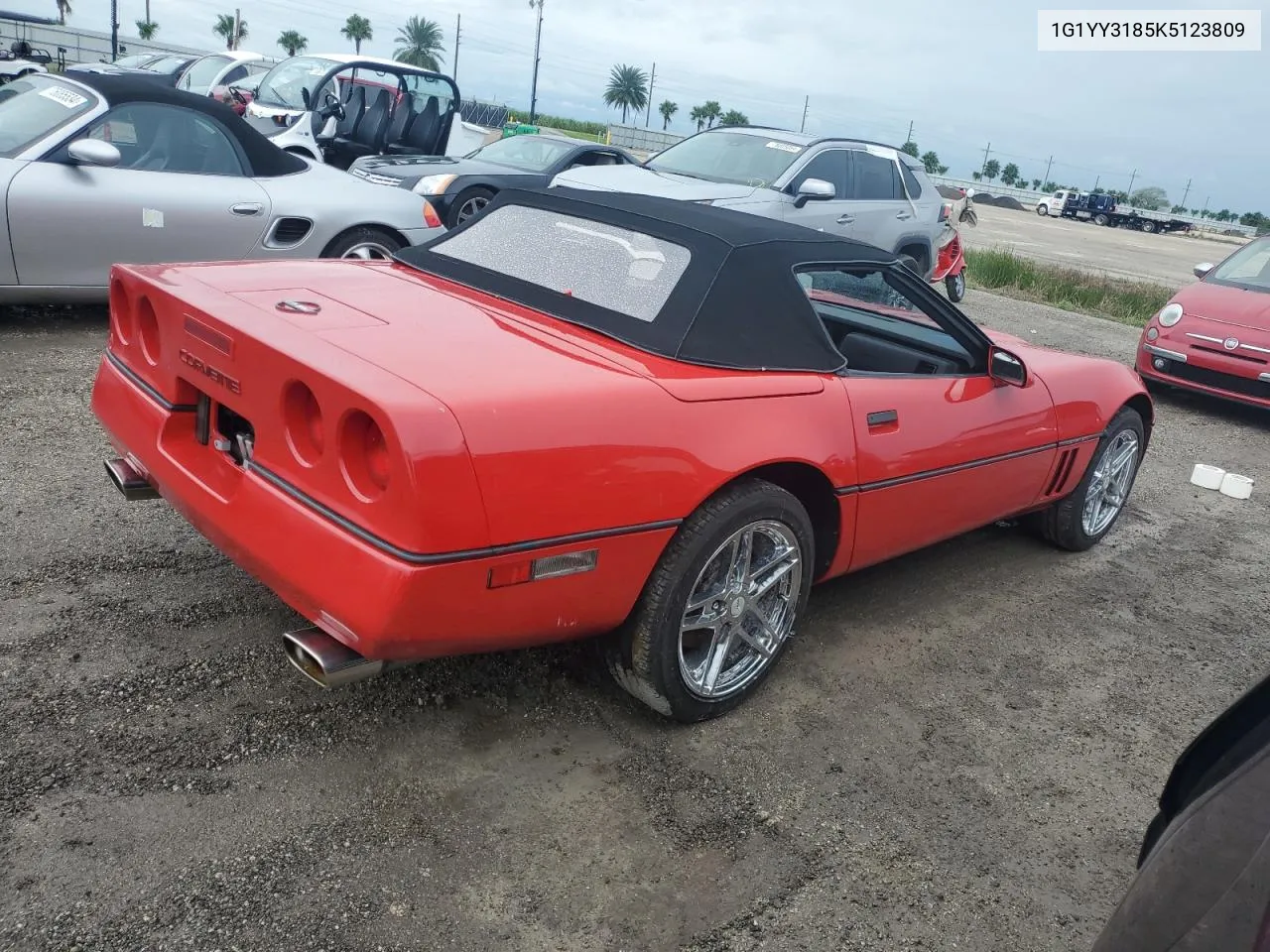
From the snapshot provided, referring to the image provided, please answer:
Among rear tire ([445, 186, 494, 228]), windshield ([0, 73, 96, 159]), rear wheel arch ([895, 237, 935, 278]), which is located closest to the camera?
windshield ([0, 73, 96, 159])

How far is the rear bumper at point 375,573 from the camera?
2109 mm

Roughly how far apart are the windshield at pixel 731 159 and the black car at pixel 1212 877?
7.38 metres

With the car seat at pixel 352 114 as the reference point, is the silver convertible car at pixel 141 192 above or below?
below

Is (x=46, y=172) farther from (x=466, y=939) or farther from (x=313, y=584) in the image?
(x=466, y=939)

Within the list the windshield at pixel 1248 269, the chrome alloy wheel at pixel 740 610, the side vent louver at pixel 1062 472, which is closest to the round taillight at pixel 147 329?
the chrome alloy wheel at pixel 740 610

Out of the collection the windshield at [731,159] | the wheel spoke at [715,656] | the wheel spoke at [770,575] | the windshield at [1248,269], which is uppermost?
the windshield at [731,159]

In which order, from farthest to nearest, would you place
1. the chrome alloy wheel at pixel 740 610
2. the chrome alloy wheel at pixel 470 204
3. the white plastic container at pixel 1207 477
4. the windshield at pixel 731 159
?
the chrome alloy wheel at pixel 470 204, the windshield at pixel 731 159, the white plastic container at pixel 1207 477, the chrome alloy wheel at pixel 740 610

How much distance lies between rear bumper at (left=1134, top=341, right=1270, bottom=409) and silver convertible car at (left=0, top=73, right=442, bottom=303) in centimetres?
619

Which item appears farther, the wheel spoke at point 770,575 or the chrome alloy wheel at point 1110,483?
the chrome alloy wheel at point 1110,483

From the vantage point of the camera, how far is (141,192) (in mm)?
5539

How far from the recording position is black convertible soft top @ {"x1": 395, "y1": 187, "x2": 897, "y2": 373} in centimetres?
283

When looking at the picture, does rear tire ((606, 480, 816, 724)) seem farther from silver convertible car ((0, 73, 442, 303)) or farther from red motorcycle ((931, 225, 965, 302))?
red motorcycle ((931, 225, 965, 302))

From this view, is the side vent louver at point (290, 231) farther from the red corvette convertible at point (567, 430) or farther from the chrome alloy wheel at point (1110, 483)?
the chrome alloy wheel at point (1110, 483)

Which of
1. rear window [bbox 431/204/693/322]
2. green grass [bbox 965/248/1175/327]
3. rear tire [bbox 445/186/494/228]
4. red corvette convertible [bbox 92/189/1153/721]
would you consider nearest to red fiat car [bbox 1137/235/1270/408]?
green grass [bbox 965/248/1175/327]
